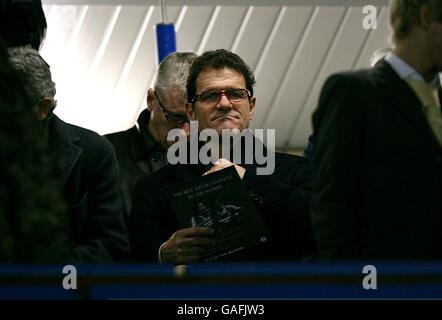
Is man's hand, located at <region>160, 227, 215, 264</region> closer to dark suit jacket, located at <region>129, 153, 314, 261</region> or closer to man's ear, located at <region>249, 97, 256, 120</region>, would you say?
dark suit jacket, located at <region>129, 153, 314, 261</region>

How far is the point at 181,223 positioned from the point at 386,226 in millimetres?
475

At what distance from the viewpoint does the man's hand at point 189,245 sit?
2.22 m

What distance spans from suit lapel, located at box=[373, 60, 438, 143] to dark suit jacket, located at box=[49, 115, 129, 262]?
0.66 metres

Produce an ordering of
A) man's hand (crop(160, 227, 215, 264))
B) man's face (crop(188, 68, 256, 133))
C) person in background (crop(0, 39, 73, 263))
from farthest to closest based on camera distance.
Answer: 1. man's face (crop(188, 68, 256, 133))
2. man's hand (crop(160, 227, 215, 264))
3. person in background (crop(0, 39, 73, 263))

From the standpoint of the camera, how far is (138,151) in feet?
10.4

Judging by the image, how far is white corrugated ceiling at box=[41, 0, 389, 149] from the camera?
284 centimetres

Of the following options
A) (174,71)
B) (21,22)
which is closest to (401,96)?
A: (21,22)

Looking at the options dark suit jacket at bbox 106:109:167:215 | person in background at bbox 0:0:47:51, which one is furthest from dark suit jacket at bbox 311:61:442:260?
dark suit jacket at bbox 106:109:167:215

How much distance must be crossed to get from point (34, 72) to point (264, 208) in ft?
1.91

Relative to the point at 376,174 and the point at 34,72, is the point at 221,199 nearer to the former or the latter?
the point at 376,174

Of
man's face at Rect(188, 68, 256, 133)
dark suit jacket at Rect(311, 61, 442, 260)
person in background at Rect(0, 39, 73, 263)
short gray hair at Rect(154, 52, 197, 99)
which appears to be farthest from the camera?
short gray hair at Rect(154, 52, 197, 99)

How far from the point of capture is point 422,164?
2.07 metres
